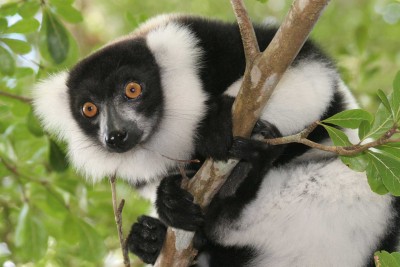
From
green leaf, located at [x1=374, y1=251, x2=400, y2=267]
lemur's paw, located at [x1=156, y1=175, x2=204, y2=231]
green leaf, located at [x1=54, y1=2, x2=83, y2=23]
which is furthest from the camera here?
green leaf, located at [x1=54, y1=2, x2=83, y2=23]

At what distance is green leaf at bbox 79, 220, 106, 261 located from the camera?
4551 millimetres

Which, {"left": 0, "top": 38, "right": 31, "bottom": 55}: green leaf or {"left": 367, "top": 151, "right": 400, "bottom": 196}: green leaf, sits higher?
{"left": 367, "top": 151, "right": 400, "bottom": 196}: green leaf

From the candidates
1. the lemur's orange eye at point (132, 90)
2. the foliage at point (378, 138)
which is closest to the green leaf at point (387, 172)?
the foliage at point (378, 138)

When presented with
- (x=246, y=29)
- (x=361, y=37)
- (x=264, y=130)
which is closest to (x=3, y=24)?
(x=246, y=29)

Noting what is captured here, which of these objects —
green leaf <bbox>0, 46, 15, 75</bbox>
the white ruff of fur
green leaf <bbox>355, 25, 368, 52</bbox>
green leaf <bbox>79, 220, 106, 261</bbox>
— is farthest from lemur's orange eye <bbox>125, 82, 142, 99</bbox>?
green leaf <bbox>355, 25, 368, 52</bbox>

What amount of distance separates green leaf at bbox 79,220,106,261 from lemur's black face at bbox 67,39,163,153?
0.87 meters

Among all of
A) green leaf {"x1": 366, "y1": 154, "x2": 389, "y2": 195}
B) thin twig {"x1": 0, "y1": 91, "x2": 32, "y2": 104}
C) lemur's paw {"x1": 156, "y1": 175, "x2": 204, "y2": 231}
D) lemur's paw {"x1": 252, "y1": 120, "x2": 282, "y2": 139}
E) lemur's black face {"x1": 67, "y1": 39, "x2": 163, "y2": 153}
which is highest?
green leaf {"x1": 366, "y1": 154, "x2": 389, "y2": 195}

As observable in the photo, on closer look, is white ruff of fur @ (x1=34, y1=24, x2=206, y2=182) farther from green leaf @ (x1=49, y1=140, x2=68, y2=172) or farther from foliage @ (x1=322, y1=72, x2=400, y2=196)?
foliage @ (x1=322, y1=72, x2=400, y2=196)

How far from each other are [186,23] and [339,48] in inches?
106

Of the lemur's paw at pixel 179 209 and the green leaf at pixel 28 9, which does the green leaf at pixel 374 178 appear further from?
the green leaf at pixel 28 9

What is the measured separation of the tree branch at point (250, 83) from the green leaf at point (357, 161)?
0.51 m

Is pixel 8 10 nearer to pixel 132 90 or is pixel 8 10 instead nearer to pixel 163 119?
pixel 132 90

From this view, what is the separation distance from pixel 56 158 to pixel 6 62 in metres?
0.92

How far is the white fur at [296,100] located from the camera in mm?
3602
